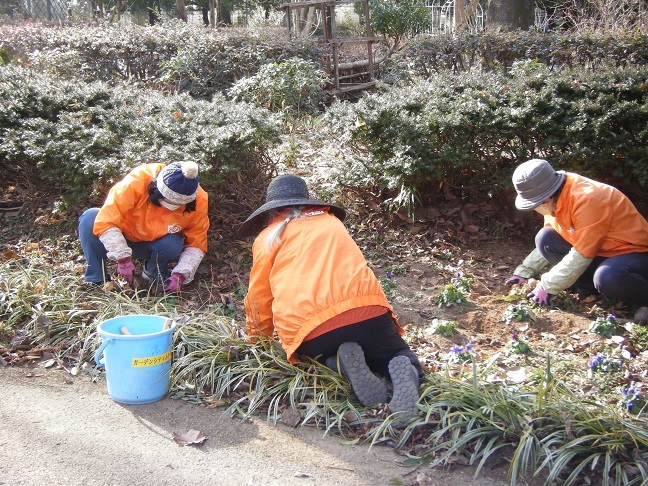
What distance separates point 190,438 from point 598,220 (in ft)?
9.40

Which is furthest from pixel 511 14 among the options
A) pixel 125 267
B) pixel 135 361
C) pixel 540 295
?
pixel 135 361

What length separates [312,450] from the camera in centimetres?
316

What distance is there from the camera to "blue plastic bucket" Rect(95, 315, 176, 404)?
3.42 metres

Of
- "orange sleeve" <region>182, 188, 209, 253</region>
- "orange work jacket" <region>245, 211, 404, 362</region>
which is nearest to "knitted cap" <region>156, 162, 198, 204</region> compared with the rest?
"orange sleeve" <region>182, 188, 209, 253</region>

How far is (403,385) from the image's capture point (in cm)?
329

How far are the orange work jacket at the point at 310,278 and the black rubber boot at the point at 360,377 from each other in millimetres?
210

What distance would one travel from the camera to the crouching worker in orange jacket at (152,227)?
4.64m

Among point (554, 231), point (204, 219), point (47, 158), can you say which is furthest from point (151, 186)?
point (554, 231)

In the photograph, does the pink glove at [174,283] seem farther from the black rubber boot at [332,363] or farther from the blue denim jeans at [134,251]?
the black rubber boot at [332,363]

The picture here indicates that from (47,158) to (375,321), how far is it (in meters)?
3.88

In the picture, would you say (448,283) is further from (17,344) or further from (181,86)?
(181,86)

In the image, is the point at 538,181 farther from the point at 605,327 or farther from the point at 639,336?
the point at 639,336

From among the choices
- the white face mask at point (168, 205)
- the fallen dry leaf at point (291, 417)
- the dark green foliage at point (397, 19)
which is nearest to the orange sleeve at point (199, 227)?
the white face mask at point (168, 205)

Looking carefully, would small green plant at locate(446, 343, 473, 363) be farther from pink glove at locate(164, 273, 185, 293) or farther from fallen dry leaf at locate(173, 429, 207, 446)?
pink glove at locate(164, 273, 185, 293)
